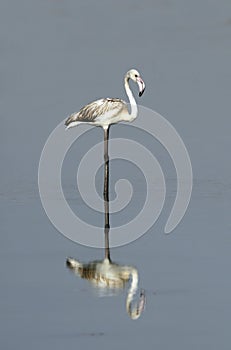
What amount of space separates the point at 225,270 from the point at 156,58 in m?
12.9

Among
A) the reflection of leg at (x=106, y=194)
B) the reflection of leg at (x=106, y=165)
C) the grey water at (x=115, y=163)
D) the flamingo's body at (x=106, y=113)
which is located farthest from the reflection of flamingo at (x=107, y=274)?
the flamingo's body at (x=106, y=113)

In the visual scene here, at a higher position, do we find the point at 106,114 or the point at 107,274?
the point at 106,114

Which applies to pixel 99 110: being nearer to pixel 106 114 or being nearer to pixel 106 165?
pixel 106 114

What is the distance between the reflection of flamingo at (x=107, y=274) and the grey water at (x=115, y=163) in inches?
3.7

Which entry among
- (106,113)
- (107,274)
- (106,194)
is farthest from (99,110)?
(107,274)

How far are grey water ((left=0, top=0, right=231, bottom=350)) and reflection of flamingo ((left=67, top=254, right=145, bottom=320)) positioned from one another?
9 centimetres

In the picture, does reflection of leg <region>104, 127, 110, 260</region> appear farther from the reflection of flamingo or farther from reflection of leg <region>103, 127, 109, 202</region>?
the reflection of flamingo

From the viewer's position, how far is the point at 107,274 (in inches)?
433

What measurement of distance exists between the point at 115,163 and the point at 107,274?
6238 mm

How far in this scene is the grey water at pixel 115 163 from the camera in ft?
30.4

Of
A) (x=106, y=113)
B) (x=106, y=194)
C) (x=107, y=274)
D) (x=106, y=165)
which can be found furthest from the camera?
(x=106, y=113)

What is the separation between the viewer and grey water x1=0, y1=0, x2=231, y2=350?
9273 millimetres

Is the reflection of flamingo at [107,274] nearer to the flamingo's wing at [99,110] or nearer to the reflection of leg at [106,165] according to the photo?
the reflection of leg at [106,165]

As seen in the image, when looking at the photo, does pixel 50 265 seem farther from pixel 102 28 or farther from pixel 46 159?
pixel 102 28
